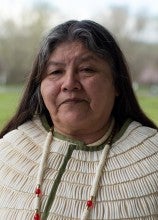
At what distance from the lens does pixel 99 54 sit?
139 centimetres

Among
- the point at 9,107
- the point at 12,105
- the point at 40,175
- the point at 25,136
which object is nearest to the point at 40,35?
the point at 9,107

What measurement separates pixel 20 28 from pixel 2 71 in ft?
3.27

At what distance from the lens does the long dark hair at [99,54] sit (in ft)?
4.58

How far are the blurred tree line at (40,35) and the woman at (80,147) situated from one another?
9.43 ft

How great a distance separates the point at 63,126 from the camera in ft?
4.74

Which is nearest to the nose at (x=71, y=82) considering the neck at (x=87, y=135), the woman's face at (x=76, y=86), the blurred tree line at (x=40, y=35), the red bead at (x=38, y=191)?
the woman's face at (x=76, y=86)

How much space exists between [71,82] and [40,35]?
3.14 metres

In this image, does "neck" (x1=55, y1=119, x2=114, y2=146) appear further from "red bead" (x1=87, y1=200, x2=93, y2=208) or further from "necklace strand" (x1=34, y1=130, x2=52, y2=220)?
"red bead" (x1=87, y1=200, x2=93, y2=208)

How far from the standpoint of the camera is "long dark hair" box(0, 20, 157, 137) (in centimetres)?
140

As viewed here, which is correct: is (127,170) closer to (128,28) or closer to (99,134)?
(99,134)

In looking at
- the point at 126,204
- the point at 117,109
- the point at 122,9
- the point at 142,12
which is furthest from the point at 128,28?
the point at 126,204

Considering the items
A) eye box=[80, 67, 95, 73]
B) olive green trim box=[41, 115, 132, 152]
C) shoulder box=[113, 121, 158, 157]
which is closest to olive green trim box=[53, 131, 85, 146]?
olive green trim box=[41, 115, 132, 152]

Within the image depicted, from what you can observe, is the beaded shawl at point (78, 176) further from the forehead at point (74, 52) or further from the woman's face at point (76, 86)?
the forehead at point (74, 52)

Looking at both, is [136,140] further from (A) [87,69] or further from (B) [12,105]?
(B) [12,105]
